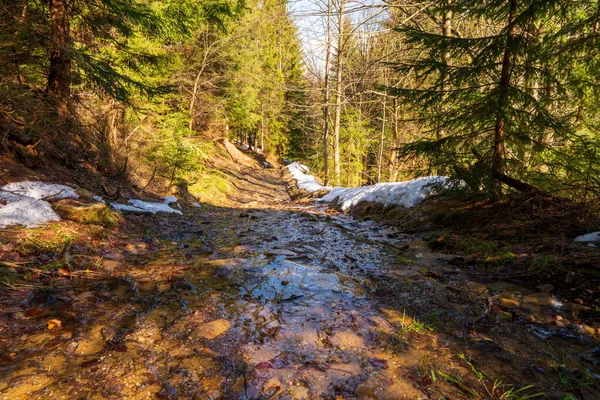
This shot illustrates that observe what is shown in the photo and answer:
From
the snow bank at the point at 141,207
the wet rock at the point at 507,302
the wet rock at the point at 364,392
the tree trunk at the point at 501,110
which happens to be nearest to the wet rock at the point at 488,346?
the wet rock at the point at 507,302

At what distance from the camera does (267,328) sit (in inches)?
97.0

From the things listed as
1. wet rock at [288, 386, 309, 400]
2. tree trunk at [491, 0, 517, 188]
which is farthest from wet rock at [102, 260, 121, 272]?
tree trunk at [491, 0, 517, 188]

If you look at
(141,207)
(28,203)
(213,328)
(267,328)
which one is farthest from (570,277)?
(141,207)

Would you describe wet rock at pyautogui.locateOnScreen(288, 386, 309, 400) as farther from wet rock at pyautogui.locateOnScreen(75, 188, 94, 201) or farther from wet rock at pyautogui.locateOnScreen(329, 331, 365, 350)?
wet rock at pyautogui.locateOnScreen(75, 188, 94, 201)

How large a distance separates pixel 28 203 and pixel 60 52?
3.24 metres

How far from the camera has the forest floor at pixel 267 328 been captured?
182cm

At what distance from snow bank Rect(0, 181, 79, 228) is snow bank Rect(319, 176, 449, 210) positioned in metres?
6.21

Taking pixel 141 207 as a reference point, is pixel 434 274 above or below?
below

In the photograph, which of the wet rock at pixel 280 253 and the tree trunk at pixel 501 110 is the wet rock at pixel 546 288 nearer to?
the tree trunk at pixel 501 110

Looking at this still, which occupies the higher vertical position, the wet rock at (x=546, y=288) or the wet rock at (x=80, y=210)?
the wet rock at (x=80, y=210)

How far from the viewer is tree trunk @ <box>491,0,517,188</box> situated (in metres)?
4.72

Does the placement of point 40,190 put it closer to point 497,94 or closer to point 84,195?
point 84,195

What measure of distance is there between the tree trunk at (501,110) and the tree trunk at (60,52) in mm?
7460

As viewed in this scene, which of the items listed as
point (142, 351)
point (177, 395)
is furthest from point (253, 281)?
point (177, 395)
